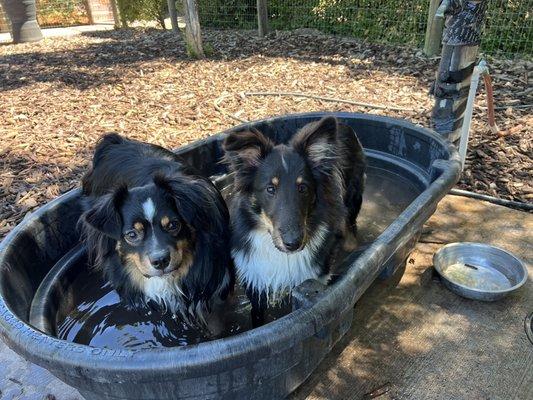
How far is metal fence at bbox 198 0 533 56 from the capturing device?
743 centimetres

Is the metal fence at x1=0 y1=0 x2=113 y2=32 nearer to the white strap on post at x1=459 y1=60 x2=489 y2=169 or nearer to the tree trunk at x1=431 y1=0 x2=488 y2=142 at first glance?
the tree trunk at x1=431 y1=0 x2=488 y2=142

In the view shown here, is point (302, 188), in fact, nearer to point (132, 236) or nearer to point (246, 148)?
point (246, 148)

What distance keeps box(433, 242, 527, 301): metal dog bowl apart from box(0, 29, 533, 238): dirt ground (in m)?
1.01

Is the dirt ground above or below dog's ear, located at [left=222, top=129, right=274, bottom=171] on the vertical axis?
below

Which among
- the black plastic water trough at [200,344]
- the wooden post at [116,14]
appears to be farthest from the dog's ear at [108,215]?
the wooden post at [116,14]

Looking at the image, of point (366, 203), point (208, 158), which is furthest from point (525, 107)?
point (208, 158)

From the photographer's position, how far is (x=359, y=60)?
7.77 m

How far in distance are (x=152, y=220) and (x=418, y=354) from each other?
1667 mm

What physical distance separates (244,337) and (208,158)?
7.93 feet

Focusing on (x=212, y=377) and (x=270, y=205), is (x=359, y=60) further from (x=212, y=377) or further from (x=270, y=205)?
(x=212, y=377)

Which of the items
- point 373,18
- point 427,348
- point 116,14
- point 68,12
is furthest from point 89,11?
point 427,348

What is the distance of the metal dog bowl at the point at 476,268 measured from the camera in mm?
2916

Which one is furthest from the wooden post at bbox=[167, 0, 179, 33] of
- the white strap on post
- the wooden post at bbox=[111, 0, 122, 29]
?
the white strap on post

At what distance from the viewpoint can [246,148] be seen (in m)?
2.46
